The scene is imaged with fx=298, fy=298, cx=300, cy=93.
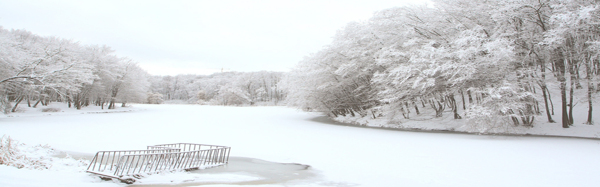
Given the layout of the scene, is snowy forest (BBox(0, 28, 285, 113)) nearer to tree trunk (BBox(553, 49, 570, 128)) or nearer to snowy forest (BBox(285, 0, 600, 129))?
snowy forest (BBox(285, 0, 600, 129))

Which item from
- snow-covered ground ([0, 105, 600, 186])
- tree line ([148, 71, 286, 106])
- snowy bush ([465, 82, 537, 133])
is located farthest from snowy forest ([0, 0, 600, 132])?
tree line ([148, 71, 286, 106])

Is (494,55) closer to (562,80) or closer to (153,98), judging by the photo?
(562,80)

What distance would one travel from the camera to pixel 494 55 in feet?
44.6

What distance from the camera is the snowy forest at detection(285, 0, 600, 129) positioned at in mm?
13094

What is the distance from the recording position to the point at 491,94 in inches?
514

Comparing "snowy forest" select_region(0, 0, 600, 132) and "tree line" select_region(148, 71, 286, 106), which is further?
"tree line" select_region(148, 71, 286, 106)

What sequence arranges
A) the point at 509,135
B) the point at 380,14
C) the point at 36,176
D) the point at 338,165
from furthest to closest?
the point at 380,14 < the point at 509,135 < the point at 338,165 < the point at 36,176

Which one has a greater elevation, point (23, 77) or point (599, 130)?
point (23, 77)

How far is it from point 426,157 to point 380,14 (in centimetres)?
1393

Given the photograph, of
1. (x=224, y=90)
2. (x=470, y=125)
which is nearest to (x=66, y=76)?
(x=470, y=125)

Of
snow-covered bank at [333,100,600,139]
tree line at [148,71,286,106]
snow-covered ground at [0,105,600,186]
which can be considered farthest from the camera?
tree line at [148,71,286,106]

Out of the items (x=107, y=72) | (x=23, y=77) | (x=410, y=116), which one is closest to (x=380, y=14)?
(x=410, y=116)

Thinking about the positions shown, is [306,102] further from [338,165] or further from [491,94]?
[338,165]

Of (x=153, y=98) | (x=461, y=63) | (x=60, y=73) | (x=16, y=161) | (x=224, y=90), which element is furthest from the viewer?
(x=153, y=98)
